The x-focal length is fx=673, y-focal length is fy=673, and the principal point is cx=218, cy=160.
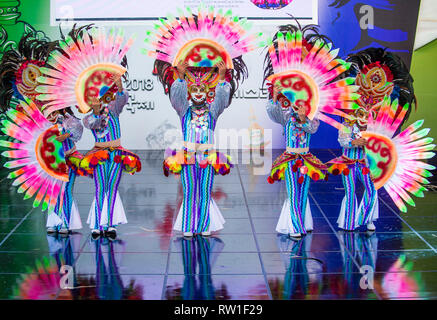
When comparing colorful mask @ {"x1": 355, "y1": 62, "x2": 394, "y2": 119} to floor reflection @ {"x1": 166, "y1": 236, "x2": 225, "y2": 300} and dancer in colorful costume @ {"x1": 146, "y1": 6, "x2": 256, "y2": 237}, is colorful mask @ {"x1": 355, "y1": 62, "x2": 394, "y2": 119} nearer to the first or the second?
dancer in colorful costume @ {"x1": 146, "y1": 6, "x2": 256, "y2": 237}

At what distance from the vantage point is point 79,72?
19.7ft

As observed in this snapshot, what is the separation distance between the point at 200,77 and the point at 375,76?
165 cm

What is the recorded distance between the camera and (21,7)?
34.0ft

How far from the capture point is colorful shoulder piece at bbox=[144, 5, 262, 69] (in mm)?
5945

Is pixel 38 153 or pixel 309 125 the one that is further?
pixel 38 153

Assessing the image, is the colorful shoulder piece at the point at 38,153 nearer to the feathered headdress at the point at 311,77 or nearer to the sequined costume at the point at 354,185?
the feathered headdress at the point at 311,77

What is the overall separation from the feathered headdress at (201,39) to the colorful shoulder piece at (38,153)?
123 centimetres

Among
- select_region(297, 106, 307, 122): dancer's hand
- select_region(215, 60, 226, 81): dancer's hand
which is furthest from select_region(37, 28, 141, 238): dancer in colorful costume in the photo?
select_region(297, 106, 307, 122): dancer's hand

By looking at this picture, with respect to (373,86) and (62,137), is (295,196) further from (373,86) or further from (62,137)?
(62,137)

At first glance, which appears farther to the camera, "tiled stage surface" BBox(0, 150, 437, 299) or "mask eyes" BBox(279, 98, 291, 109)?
"mask eyes" BBox(279, 98, 291, 109)

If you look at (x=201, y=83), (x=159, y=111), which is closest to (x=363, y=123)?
(x=201, y=83)

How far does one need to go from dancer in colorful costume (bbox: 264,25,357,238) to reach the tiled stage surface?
586 millimetres

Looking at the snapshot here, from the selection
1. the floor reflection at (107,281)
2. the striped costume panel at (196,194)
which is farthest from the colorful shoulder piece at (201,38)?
the floor reflection at (107,281)

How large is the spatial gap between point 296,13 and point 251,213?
14.4ft
